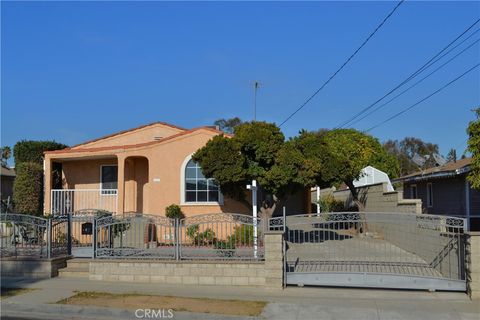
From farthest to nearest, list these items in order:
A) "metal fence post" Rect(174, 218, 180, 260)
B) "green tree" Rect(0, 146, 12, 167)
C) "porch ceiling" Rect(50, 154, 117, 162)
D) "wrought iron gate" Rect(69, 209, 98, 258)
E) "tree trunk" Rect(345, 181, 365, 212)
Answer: "green tree" Rect(0, 146, 12, 167), "tree trunk" Rect(345, 181, 365, 212), "porch ceiling" Rect(50, 154, 117, 162), "wrought iron gate" Rect(69, 209, 98, 258), "metal fence post" Rect(174, 218, 180, 260)

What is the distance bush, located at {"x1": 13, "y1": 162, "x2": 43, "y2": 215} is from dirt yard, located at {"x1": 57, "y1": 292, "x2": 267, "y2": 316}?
12.0m

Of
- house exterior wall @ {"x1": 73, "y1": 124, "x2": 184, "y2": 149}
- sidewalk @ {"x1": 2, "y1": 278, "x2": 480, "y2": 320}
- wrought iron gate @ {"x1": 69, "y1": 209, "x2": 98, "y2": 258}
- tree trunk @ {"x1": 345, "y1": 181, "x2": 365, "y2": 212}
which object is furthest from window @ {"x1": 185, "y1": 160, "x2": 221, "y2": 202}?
sidewalk @ {"x1": 2, "y1": 278, "x2": 480, "y2": 320}

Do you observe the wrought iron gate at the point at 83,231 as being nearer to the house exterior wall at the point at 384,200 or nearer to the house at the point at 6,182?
the house exterior wall at the point at 384,200

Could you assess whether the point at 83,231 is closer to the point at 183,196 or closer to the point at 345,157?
the point at 183,196

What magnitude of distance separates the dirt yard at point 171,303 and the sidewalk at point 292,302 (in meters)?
0.29

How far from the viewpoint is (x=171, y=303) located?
1021 cm

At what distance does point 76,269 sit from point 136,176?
26.4ft

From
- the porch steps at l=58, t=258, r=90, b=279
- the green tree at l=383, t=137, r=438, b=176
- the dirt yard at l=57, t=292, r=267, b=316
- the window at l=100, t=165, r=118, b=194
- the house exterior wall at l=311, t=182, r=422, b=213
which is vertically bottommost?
the dirt yard at l=57, t=292, r=267, b=316

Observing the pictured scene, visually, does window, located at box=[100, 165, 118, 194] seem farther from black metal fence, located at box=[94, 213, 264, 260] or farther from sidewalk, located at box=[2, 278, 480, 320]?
sidewalk, located at box=[2, 278, 480, 320]

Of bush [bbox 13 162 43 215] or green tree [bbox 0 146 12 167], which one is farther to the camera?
green tree [bbox 0 146 12 167]

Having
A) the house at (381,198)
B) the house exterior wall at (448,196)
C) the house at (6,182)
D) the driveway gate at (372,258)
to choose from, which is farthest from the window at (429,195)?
the house at (6,182)

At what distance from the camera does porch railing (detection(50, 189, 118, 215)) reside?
69.7 ft

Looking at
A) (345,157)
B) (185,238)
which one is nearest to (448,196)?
(345,157)
